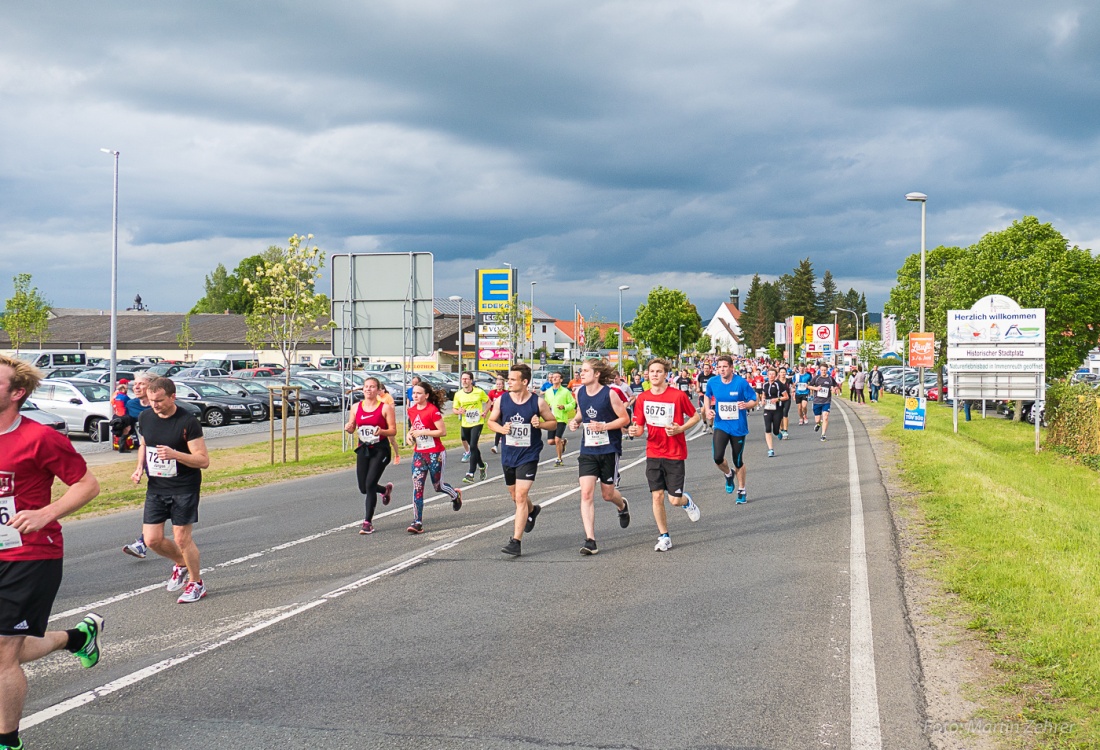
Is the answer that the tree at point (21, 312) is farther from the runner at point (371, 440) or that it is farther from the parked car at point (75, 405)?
the runner at point (371, 440)

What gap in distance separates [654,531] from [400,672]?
519 cm

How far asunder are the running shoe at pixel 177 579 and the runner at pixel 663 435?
4217 mm

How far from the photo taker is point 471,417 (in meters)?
16.4

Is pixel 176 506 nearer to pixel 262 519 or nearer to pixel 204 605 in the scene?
pixel 204 605

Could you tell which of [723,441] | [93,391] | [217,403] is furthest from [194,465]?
[217,403]

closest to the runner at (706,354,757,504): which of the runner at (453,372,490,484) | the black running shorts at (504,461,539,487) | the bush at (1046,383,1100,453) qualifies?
the runner at (453,372,490,484)

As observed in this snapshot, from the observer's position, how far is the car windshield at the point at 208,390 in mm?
32906

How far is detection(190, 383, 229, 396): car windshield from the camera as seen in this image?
1296 inches

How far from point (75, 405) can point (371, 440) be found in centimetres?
1987

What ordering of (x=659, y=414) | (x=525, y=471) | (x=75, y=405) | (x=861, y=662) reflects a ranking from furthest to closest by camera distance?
(x=75, y=405), (x=659, y=414), (x=525, y=471), (x=861, y=662)

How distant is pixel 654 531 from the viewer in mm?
10109

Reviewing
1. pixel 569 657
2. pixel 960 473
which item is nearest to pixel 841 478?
pixel 960 473

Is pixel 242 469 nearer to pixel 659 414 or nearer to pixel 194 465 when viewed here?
pixel 659 414

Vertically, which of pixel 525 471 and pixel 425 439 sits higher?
pixel 425 439
